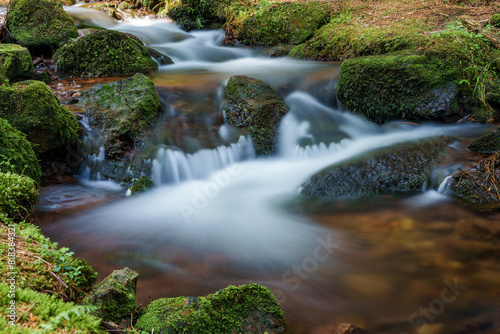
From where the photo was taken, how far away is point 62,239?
3762 mm

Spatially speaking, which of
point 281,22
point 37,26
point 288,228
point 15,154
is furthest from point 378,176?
point 37,26

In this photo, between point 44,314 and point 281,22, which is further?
point 281,22

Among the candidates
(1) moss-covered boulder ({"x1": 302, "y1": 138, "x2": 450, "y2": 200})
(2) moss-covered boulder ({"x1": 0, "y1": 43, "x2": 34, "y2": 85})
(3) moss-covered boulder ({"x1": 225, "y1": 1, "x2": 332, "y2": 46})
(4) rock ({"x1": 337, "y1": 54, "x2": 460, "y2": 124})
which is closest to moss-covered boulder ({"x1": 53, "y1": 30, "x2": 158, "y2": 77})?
(2) moss-covered boulder ({"x1": 0, "y1": 43, "x2": 34, "y2": 85})

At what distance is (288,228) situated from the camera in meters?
4.22

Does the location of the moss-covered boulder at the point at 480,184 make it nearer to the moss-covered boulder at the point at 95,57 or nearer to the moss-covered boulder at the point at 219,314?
the moss-covered boulder at the point at 219,314

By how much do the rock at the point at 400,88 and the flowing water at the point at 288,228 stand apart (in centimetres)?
28

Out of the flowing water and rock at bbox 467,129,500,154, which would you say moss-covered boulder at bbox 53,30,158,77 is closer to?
the flowing water

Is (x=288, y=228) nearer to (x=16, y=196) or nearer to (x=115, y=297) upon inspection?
(x=115, y=297)

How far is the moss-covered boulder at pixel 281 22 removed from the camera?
10.7 metres

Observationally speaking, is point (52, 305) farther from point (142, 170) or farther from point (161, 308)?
point (142, 170)

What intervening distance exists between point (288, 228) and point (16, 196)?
2.88m

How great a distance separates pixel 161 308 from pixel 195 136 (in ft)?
13.9

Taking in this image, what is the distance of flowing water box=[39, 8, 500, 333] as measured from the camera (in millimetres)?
2918

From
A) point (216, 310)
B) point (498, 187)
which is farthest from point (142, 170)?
point (498, 187)
